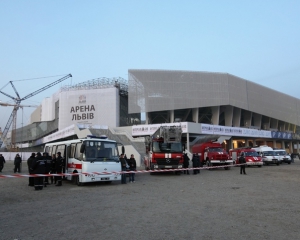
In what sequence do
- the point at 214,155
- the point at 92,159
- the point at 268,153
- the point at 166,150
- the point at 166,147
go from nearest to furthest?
1. the point at 92,159
2. the point at 166,150
3. the point at 166,147
4. the point at 214,155
5. the point at 268,153

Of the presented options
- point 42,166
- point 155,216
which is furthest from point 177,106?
point 155,216

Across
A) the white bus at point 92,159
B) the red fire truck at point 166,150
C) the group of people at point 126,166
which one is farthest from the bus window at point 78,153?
the red fire truck at point 166,150

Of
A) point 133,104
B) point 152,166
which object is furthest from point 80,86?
point 152,166

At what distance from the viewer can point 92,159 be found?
1453cm

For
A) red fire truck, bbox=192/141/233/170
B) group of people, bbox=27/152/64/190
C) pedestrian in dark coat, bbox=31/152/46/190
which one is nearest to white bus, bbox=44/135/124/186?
group of people, bbox=27/152/64/190

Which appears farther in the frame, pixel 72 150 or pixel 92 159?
pixel 72 150

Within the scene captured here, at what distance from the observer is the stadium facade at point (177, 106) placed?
53188 millimetres

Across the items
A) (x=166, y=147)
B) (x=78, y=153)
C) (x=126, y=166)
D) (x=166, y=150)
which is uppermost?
(x=166, y=147)

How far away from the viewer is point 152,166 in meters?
20.3

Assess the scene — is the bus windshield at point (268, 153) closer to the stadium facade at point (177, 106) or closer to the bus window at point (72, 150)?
the stadium facade at point (177, 106)

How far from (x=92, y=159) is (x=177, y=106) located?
146 feet

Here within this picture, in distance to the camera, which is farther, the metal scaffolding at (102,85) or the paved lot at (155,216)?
the metal scaffolding at (102,85)

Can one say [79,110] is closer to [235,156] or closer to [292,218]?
[235,156]

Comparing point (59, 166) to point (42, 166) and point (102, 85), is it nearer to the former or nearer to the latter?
point (42, 166)
